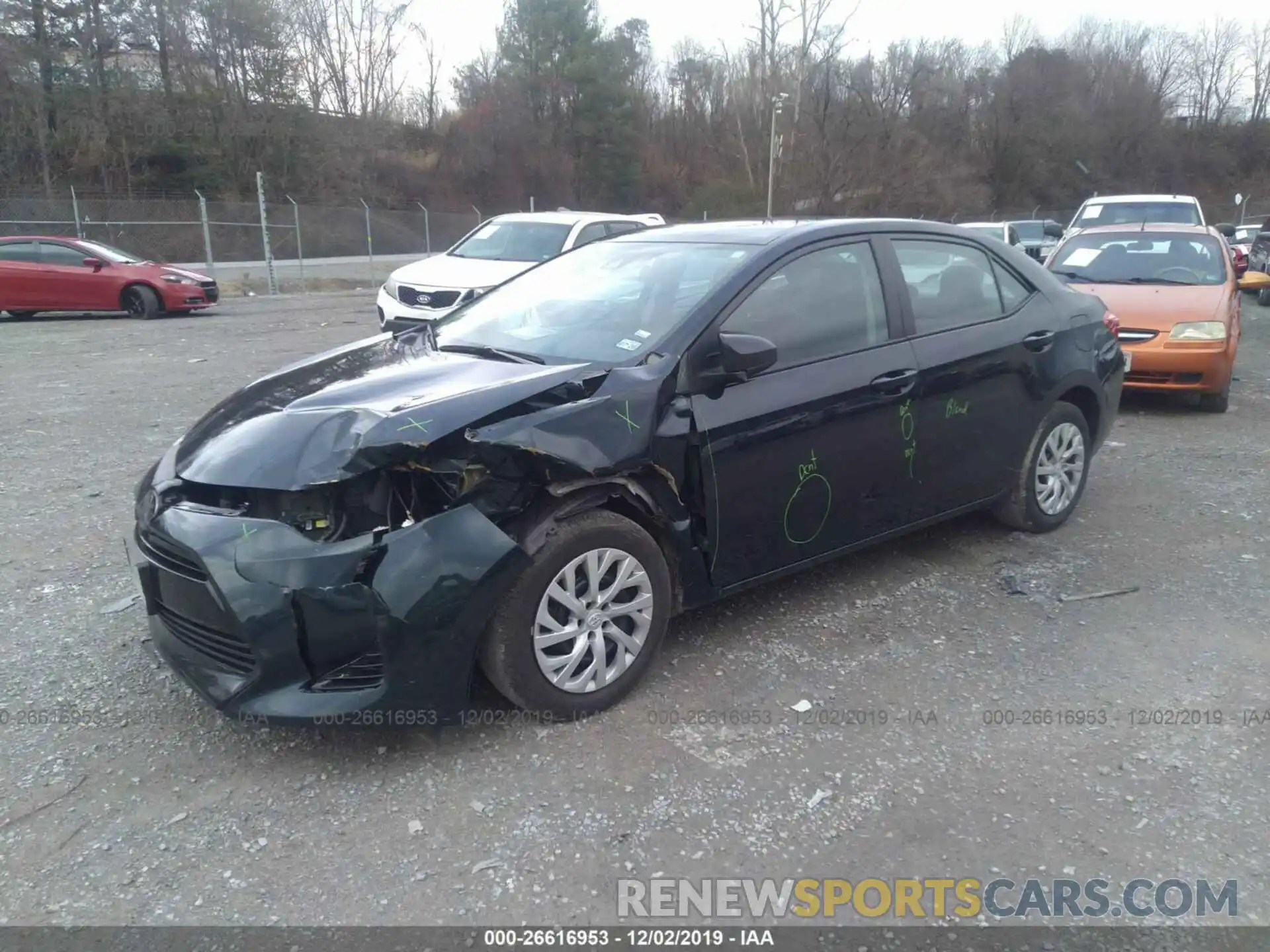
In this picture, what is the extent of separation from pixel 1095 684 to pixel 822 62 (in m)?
37.6

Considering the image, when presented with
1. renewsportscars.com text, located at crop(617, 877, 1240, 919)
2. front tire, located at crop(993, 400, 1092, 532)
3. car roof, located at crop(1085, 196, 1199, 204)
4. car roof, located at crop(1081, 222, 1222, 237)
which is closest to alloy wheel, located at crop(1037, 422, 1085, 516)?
front tire, located at crop(993, 400, 1092, 532)

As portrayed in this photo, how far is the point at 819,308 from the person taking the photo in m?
4.03

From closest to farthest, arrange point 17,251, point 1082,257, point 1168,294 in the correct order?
1. point 1168,294
2. point 1082,257
3. point 17,251

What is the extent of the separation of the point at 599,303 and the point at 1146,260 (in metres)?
7.11

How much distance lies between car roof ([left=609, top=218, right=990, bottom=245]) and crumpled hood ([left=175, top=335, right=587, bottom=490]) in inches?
44.0

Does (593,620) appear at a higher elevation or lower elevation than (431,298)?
lower

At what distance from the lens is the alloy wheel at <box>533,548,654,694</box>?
10.4 ft

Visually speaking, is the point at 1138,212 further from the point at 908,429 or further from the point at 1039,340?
the point at 908,429

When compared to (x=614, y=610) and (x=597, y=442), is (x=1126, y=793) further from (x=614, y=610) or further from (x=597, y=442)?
(x=597, y=442)

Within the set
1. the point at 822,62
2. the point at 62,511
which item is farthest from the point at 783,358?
the point at 822,62

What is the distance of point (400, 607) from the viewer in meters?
2.85

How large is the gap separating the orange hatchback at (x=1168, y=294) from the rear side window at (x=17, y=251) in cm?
1510

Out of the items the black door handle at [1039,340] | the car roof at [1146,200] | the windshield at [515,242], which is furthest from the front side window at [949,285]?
the car roof at [1146,200]

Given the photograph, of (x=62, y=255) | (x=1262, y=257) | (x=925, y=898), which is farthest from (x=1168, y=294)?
(x=62, y=255)
